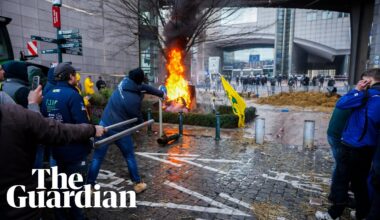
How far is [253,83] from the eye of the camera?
113 ft

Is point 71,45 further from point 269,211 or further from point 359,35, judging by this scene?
point 359,35

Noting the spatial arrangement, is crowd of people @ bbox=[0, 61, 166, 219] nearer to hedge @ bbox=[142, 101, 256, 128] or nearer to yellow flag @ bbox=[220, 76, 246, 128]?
yellow flag @ bbox=[220, 76, 246, 128]

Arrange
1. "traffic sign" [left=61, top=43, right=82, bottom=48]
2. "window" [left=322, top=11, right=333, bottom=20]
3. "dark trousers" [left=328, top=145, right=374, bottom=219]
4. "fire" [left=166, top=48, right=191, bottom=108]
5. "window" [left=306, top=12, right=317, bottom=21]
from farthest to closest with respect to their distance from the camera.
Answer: "window" [left=306, top=12, right=317, bottom=21] < "window" [left=322, top=11, right=333, bottom=20] < "fire" [left=166, top=48, right=191, bottom=108] < "traffic sign" [left=61, top=43, right=82, bottom=48] < "dark trousers" [left=328, top=145, right=374, bottom=219]

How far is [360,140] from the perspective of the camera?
132 inches

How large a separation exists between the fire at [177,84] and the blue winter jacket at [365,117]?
10.1 m

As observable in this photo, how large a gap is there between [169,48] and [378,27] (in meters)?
15.1

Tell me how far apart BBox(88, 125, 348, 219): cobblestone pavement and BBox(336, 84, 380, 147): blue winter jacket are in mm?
1390

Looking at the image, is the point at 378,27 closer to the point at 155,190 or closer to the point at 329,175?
the point at 329,175

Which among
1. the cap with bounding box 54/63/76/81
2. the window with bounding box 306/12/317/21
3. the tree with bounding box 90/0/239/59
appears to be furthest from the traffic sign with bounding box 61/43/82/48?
the window with bounding box 306/12/317/21

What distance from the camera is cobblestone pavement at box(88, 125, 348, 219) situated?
4070 millimetres

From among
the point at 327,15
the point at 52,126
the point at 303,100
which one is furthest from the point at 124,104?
the point at 327,15

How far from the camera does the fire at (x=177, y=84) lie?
13.1 m

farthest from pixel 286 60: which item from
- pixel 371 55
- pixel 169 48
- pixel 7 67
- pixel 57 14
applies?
pixel 7 67

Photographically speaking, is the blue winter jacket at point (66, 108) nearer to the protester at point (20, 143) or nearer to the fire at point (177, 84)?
the protester at point (20, 143)
